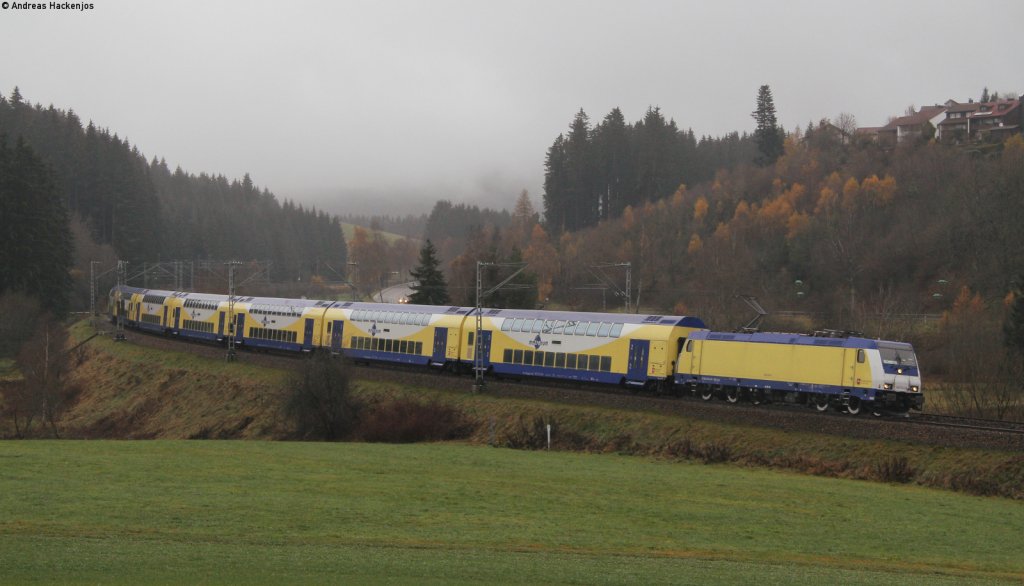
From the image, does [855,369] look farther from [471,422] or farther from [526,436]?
[471,422]

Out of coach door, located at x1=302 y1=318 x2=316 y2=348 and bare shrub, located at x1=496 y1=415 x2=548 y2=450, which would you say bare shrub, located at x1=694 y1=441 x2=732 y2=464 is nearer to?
bare shrub, located at x1=496 y1=415 x2=548 y2=450

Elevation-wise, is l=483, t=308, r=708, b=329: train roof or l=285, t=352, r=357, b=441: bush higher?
l=483, t=308, r=708, b=329: train roof

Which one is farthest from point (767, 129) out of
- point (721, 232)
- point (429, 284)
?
point (429, 284)

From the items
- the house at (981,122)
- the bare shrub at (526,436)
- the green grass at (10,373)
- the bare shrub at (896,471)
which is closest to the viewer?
the bare shrub at (896,471)

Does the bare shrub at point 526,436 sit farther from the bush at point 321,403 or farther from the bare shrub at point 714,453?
the bush at point 321,403

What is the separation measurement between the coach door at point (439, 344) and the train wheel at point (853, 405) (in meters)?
25.3

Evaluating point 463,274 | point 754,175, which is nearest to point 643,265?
point 463,274

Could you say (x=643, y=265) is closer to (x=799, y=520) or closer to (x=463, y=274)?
(x=463, y=274)

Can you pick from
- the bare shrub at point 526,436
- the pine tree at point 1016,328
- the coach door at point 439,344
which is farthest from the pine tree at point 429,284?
the pine tree at point 1016,328

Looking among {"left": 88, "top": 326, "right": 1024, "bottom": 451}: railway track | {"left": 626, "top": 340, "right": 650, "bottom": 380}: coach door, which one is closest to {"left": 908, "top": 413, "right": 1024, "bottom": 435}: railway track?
{"left": 88, "top": 326, "right": 1024, "bottom": 451}: railway track

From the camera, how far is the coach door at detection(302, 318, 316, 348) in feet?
225

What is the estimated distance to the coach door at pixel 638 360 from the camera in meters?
47.6

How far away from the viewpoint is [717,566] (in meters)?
20.9

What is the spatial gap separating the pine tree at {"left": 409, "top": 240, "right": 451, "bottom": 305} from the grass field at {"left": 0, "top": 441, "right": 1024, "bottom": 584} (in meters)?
53.3
